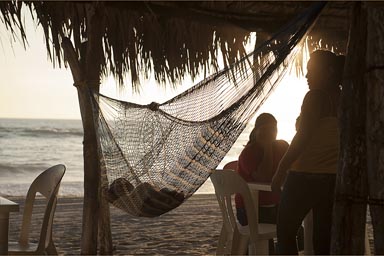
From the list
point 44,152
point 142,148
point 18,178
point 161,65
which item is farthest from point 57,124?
point 142,148

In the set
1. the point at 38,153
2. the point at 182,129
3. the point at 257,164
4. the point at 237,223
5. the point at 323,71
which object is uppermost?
the point at 323,71

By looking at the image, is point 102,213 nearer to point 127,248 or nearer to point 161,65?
point 127,248

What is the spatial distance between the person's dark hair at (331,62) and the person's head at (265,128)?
46.6 inches

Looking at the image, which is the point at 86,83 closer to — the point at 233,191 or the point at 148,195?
the point at 148,195

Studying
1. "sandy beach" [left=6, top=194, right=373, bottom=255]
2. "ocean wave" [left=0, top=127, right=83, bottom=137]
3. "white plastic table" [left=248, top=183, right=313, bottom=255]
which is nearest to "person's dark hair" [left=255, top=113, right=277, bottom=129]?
"white plastic table" [left=248, top=183, right=313, bottom=255]

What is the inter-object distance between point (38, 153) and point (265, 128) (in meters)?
20.4

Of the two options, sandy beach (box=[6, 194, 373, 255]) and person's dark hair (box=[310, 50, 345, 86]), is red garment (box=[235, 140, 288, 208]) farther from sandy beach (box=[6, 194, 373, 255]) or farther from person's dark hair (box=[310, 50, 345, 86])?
sandy beach (box=[6, 194, 373, 255])

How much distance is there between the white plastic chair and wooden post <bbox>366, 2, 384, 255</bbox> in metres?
0.88

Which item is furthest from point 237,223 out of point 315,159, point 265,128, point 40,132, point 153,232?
point 40,132

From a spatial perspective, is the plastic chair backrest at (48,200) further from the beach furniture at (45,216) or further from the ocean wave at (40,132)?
the ocean wave at (40,132)

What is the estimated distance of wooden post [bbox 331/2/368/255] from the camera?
105 inches

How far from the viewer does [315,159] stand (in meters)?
2.83

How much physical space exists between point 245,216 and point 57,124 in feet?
95.2

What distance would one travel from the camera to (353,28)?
109 inches
